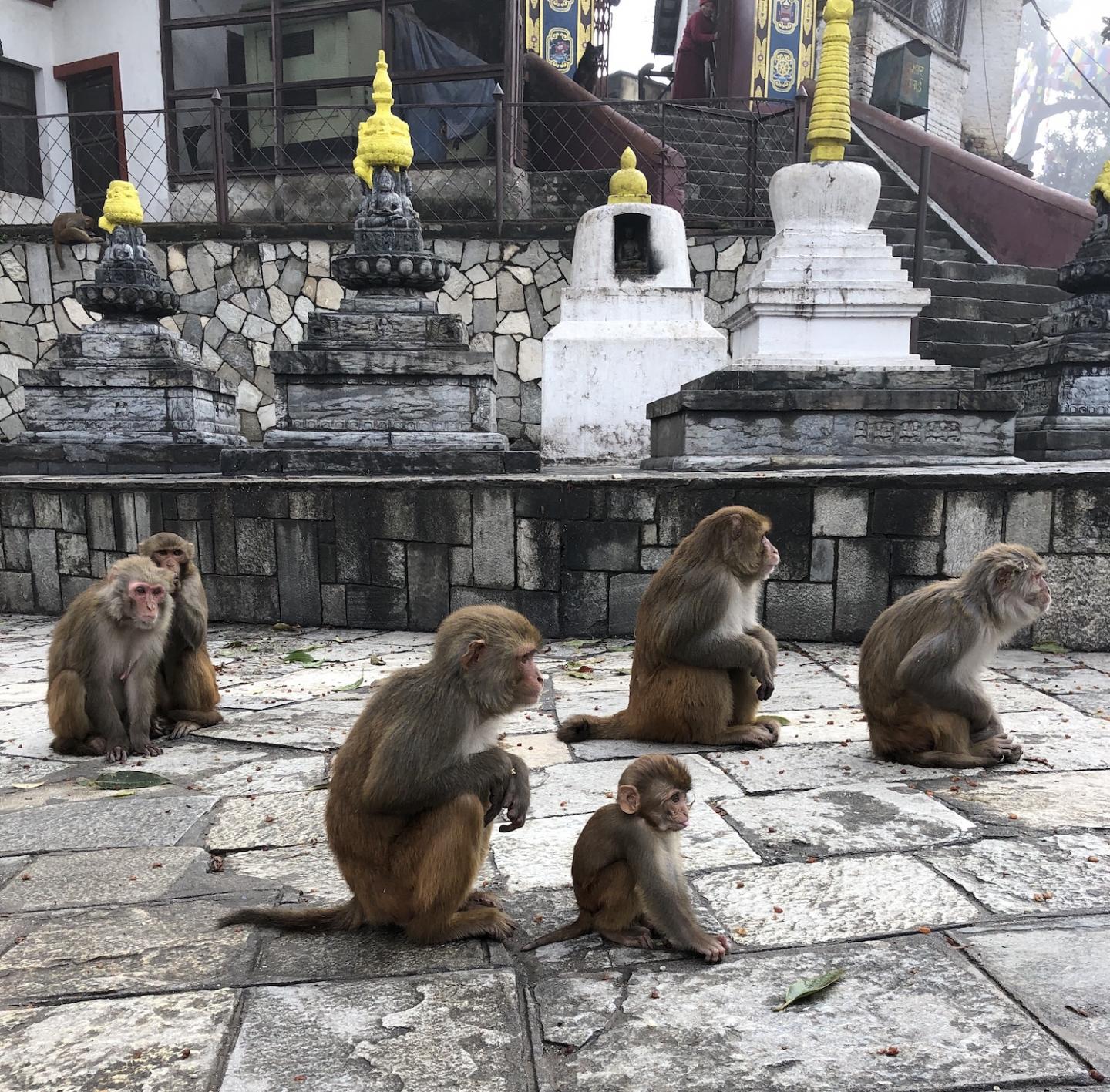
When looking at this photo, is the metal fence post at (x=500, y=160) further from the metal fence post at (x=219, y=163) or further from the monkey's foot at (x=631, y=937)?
the monkey's foot at (x=631, y=937)

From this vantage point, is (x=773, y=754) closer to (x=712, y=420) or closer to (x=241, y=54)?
(x=712, y=420)

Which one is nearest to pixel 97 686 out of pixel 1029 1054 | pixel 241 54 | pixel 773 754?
pixel 773 754

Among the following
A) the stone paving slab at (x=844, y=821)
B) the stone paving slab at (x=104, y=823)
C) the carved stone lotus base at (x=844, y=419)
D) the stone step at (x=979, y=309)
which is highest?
the stone step at (x=979, y=309)

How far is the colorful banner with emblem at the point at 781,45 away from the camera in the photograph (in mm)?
17234

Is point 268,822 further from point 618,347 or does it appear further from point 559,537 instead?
point 618,347

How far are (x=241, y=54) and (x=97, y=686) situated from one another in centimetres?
1342

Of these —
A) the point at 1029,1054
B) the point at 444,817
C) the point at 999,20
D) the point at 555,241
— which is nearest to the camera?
the point at 1029,1054

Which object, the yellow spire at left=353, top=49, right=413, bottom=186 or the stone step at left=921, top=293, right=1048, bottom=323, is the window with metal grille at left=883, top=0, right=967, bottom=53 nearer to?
the stone step at left=921, top=293, right=1048, bottom=323

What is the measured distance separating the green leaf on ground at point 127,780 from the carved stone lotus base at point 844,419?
429cm

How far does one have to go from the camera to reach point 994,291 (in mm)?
12156

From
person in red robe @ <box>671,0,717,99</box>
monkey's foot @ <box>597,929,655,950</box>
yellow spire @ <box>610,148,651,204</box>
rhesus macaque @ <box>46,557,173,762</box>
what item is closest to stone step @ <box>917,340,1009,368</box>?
yellow spire @ <box>610,148,651,204</box>

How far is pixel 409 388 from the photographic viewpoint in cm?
720

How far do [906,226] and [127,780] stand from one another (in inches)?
517

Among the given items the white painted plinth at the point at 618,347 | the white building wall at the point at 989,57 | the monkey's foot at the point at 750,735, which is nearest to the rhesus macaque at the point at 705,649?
the monkey's foot at the point at 750,735
